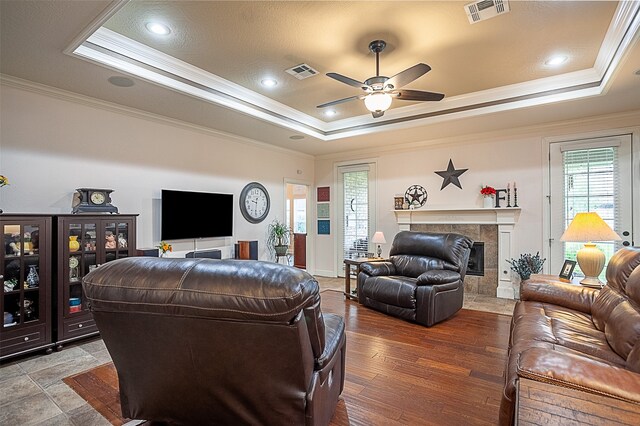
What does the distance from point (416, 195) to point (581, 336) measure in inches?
162

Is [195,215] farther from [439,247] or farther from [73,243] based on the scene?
[439,247]

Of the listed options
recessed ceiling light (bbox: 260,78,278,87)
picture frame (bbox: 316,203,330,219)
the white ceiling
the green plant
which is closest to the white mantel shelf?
the green plant

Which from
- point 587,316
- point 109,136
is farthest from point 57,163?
point 587,316

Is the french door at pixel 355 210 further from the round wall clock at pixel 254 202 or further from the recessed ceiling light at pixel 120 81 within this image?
the recessed ceiling light at pixel 120 81

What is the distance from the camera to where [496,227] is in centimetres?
535

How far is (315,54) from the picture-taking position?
338 centimetres

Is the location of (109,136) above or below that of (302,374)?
above

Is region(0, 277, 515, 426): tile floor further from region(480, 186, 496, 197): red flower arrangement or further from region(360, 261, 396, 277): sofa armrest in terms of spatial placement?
region(480, 186, 496, 197): red flower arrangement

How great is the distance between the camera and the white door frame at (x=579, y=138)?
4328mm

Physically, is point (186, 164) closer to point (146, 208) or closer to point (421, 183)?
point (146, 208)

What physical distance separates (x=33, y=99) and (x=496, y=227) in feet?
20.6

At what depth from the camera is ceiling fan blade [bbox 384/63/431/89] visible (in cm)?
272

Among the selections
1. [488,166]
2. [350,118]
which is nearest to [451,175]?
[488,166]

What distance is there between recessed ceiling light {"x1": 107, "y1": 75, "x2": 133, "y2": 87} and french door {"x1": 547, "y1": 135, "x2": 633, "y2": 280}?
5596mm
